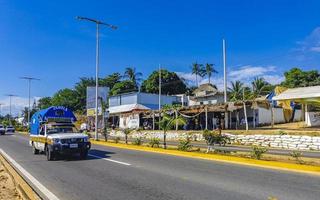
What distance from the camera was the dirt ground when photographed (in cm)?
885

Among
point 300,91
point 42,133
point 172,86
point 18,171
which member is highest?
point 172,86

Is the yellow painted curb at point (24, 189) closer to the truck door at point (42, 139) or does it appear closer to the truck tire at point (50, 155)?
the truck tire at point (50, 155)

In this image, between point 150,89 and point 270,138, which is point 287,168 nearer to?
point 270,138

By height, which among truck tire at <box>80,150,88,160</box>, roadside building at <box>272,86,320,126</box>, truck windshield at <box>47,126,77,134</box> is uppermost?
roadside building at <box>272,86,320,126</box>

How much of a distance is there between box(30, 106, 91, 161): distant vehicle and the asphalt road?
7.66 feet

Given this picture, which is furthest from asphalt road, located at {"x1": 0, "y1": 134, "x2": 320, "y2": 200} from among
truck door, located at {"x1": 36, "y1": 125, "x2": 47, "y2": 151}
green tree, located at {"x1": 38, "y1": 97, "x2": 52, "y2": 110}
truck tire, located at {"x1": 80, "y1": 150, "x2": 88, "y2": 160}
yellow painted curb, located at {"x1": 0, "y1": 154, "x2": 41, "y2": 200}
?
green tree, located at {"x1": 38, "y1": 97, "x2": 52, "y2": 110}

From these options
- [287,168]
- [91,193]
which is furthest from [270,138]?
[91,193]

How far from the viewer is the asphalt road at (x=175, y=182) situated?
8.30m

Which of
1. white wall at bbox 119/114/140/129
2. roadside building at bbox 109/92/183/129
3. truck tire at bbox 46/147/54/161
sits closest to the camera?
truck tire at bbox 46/147/54/161

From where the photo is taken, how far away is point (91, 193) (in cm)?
888

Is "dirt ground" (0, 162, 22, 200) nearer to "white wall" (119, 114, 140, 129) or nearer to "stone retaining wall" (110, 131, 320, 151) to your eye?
"stone retaining wall" (110, 131, 320, 151)

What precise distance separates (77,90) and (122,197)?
343ft

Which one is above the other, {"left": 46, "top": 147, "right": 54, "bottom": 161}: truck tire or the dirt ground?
{"left": 46, "top": 147, "right": 54, "bottom": 161}: truck tire

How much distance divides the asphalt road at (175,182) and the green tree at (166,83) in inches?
2775
